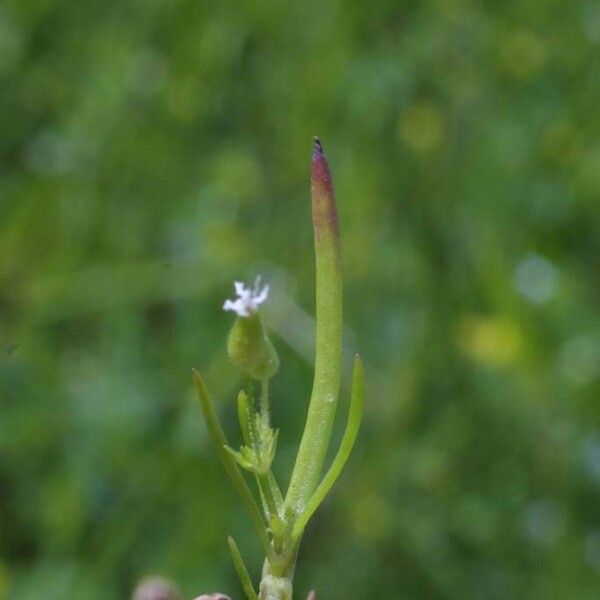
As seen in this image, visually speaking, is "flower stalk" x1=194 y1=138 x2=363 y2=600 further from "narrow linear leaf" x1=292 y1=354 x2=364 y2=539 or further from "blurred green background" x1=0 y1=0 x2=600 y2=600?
"blurred green background" x1=0 y1=0 x2=600 y2=600

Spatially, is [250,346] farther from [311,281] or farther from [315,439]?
[311,281]

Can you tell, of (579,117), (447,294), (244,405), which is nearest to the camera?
(244,405)

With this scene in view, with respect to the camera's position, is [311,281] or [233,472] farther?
[311,281]

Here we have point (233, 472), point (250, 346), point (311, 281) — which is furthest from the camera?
point (311, 281)

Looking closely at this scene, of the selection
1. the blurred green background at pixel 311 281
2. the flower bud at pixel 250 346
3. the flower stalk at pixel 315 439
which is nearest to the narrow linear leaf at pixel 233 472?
the flower stalk at pixel 315 439

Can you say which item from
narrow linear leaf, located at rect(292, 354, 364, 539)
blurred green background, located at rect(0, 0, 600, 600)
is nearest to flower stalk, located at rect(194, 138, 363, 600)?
narrow linear leaf, located at rect(292, 354, 364, 539)

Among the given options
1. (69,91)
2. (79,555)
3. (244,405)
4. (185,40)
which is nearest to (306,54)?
(185,40)

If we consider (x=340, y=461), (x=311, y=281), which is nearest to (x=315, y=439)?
(x=340, y=461)

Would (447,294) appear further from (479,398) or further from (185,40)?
(185,40)
